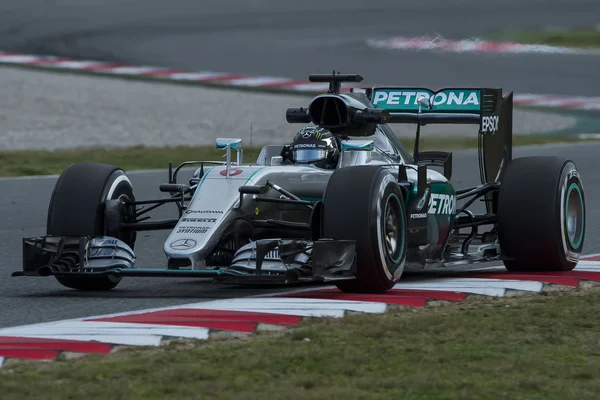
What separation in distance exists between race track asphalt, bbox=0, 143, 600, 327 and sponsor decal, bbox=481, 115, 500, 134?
1.57 meters

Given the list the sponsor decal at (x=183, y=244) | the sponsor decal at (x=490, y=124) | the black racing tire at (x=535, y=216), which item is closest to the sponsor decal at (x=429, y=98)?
the sponsor decal at (x=490, y=124)

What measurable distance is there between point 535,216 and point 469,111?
103 centimetres

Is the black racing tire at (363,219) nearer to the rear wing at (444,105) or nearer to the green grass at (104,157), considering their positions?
the rear wing at (444,105)

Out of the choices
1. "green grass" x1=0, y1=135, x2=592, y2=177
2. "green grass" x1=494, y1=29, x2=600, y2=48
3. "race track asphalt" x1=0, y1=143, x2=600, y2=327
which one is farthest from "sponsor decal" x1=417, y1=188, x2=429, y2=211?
"green grass" x1=494, y1=29, x2=600, y2=48

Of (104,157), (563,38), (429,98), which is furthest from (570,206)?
(563,38)

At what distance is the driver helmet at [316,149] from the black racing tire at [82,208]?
1.19m

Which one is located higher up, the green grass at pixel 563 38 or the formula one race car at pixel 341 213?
the green grass at pixel 563 38

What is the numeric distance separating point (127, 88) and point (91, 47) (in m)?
2.56

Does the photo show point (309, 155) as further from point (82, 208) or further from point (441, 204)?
point (82, 208)

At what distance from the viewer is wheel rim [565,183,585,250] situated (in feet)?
29.1

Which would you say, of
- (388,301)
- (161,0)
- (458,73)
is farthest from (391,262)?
(161,0)

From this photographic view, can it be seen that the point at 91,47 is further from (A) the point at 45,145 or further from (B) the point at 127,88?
(A) the point at 45,145

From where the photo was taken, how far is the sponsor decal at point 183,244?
739cm

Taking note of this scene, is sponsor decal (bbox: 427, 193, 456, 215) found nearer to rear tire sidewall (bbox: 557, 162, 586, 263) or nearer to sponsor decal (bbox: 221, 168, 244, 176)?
rear tire sidewall (bbox: 557, 162, 586, 263)
